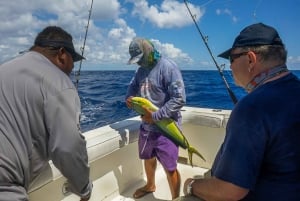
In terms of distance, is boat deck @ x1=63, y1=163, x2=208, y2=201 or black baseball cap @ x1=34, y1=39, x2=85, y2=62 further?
boat deck @ x1=63, y1=163, x2=208, y2=201

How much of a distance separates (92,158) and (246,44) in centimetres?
176

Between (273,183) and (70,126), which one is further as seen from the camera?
(70,126)

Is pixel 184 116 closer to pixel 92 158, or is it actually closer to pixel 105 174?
pixel 105 174

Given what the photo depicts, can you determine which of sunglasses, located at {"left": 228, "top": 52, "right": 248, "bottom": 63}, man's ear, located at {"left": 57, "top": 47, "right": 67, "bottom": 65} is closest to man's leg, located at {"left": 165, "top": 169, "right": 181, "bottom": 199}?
man's ear, located at {"left": 57, "top": 47, "right": 67, "bottom": 65}

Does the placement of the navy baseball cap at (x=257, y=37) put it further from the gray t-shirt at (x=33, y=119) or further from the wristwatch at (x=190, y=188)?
the gray t-shirt at (x=33, y=119)

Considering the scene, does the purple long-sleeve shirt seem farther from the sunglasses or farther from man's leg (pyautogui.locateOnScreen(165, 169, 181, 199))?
the sunglasses

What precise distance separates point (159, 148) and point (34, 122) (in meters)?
1.60

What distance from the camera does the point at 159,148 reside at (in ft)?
9.46

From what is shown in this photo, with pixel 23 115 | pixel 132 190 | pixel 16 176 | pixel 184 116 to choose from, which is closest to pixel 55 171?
pixel 16 176

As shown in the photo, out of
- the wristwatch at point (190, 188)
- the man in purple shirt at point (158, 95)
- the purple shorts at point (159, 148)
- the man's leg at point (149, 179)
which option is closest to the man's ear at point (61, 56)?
the wristwatch at point (190, 188)

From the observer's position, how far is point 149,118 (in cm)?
282

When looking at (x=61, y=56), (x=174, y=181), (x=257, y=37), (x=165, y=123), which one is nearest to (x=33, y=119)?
(x=61, y=56)

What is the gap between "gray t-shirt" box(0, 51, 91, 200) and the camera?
144cm

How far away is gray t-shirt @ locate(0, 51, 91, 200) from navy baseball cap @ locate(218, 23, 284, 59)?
0.86 m
